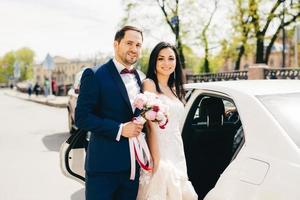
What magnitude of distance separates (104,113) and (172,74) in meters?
0.96

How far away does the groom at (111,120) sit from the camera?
2.68m

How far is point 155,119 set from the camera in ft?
8.73

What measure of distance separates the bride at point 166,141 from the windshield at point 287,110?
792 millimetres

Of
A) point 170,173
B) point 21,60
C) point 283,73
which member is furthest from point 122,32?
point 21,60

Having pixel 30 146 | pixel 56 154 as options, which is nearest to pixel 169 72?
pixel 56 154

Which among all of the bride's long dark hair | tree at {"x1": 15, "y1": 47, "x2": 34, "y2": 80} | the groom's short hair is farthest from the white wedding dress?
tree at {"x1": 15, "y1": 47, "x2": 34, "y2": 80}

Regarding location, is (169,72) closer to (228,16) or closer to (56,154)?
(56,154)

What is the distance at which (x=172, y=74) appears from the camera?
3.51 meters

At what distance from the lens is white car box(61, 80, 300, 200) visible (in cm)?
229

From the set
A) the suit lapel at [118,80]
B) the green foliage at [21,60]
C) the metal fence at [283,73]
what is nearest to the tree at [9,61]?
the green foliage at [21,60]

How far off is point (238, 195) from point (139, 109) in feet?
2.65

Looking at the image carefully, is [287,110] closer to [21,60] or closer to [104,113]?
[104,113]

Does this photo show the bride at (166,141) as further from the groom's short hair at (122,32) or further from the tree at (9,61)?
the tree at (9,61)

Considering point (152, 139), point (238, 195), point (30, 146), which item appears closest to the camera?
point (238, 195)
